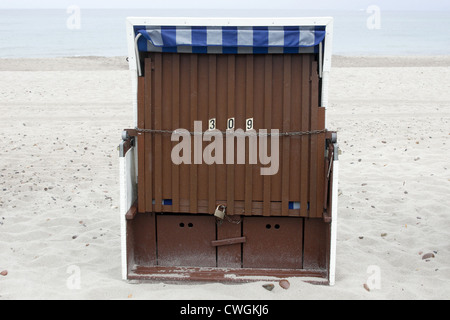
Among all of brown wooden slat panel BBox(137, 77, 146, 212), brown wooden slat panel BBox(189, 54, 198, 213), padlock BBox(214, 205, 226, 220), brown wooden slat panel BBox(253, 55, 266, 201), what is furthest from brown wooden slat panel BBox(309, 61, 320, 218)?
brown wooden slat panel BBox(137, 77, 146, 212)

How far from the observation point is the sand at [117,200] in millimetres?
6027

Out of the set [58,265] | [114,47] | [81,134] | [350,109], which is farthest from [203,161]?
[114,47]

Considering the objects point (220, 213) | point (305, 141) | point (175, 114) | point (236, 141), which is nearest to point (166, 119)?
point (175, 114)

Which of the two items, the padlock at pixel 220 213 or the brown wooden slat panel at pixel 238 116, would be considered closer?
the brown wooden slat panel at pixel 238 116

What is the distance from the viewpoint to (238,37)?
18.6 ft

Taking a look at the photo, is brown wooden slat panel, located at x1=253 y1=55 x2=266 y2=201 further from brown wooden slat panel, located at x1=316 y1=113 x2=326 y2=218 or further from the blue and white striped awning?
brown wooden slat panel, located at x1=316 y1=113 x2=326 y2=218

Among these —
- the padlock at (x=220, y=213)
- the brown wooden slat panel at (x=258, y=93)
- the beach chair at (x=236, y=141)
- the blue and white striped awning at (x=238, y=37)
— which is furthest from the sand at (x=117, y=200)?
the blue and white striped awning at (x=238, y=37)

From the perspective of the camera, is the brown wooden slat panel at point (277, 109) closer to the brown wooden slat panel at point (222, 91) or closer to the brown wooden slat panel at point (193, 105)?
the brown wooden slat panel at point (222, 91)

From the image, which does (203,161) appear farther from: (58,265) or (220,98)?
(58,265)

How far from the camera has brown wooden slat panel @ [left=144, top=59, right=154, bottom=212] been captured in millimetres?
5965

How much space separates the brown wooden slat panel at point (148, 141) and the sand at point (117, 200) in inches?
36.2

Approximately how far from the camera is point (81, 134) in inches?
533

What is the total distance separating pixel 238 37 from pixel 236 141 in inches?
41.1

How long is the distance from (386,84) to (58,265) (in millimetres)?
16432
